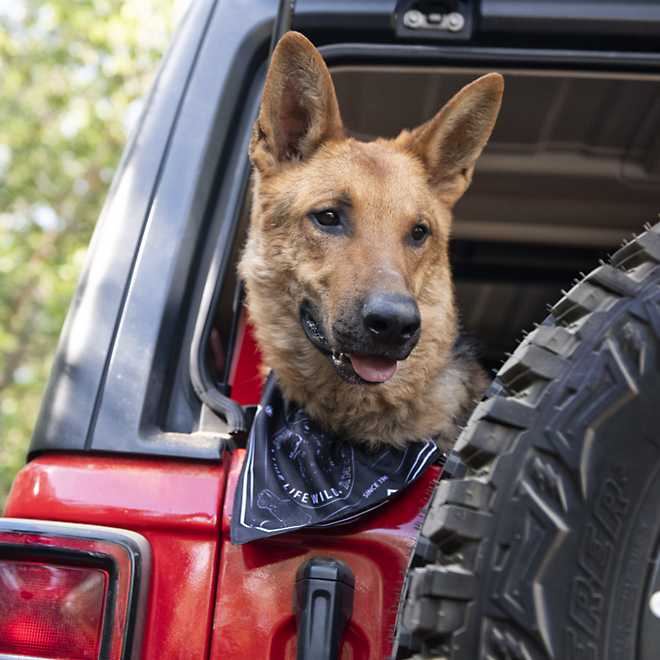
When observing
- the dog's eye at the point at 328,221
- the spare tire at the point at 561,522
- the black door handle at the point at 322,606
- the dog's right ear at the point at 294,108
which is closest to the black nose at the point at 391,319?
the dog's eye at the point at 328,221

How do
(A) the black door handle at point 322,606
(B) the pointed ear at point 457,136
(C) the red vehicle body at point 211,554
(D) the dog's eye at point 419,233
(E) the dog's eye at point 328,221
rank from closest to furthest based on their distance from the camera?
(A) the black door handle at point 322,606
(C) the red vehicle body at point 211,554
(B) the pointed ear at point 457,136
(E) the dog's eye at point 328,221
(D) the dog's eye at point 419,233

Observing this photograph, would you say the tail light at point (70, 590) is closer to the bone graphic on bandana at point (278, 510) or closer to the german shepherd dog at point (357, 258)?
the bone graphic on bandana at point (278, 510)

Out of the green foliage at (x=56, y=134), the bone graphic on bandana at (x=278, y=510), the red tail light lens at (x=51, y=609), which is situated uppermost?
the green foliage at (x=56, y=134)

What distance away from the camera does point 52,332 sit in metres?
18.2

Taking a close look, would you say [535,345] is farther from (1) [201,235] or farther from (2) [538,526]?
(1) [201,235]

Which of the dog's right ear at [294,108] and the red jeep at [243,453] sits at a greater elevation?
the dog's right ear at [294,108]

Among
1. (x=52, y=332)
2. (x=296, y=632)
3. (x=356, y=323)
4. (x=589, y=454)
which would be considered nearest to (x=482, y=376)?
(x=356, y=323)

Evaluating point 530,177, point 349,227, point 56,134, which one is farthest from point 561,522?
point 56,134

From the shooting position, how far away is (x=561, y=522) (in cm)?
133

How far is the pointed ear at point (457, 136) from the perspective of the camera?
2717 mm

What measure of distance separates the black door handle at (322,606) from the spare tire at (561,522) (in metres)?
0.22

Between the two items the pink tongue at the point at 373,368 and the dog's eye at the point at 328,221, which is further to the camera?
the dog's eye at the point at 328,221

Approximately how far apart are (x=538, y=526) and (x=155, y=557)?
80 centimetres

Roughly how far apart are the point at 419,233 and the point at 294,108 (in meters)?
0.60
